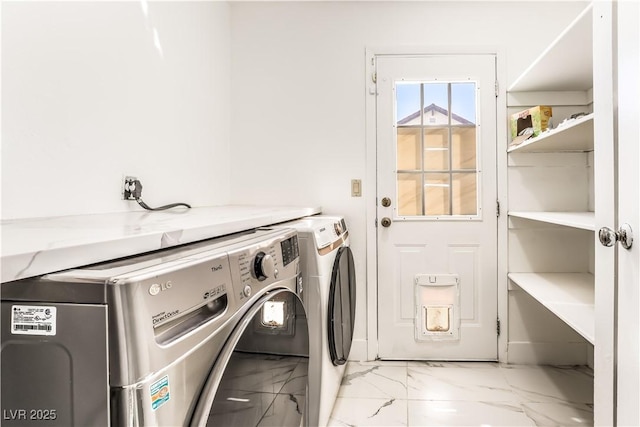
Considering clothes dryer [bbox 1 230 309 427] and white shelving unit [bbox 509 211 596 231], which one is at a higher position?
white shelving unit [bbox 509 211 596 231]

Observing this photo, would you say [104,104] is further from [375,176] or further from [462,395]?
[462,395]

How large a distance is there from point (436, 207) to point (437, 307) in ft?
2.02

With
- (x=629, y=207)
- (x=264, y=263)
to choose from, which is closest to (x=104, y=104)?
(x=264, y=263)

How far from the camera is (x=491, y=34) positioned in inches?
95.4

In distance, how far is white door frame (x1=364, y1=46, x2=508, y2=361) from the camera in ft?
→ 7.90

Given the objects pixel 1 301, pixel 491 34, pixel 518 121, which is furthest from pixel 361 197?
pixel 1 301

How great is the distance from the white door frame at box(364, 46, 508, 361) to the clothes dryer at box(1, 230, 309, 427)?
5.73ft

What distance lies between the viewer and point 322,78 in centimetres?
251

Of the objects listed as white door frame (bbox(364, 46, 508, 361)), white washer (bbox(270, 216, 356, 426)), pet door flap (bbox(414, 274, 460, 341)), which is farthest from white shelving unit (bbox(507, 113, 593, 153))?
white washer (bbox(270, 216, 356, 426))

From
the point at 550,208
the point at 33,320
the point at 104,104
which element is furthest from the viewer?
the point at 550,208

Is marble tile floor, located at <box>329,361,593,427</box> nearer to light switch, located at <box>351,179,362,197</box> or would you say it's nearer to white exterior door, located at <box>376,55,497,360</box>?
white exterior door, located at <box>376,55,497,360</box>

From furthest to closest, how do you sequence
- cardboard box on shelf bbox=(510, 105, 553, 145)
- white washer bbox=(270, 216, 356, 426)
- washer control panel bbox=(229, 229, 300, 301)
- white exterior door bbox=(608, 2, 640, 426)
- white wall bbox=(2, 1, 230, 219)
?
cardboard box on shelf bbox=(510, 105, 553, 145) < white washer bbox=(270, 216, 356, 426) < white wall bbox=(2, 1, 230, 219) < white exterior door bbox=(608, 2, 640, 426) < washer control panel bbox=(229, 229, 300, 301)

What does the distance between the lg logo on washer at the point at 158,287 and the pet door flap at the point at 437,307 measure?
2.07 m

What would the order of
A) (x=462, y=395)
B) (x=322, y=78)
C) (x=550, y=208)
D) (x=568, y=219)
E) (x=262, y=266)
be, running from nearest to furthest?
(x=262, y=266)
(x=568, y=219)
(x=462, y=395)
(x=550, y=208)
(x=322, y=78)
